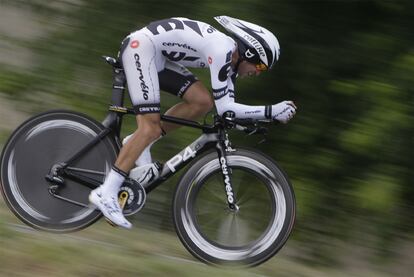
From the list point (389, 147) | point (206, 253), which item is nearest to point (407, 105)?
point (389, 147)

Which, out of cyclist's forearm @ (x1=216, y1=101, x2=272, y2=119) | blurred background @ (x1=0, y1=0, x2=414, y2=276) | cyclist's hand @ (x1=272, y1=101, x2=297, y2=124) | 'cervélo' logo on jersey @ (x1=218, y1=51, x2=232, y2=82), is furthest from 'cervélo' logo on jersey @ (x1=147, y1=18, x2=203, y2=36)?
blurred background @ (x1=0, y1=0, x2=414, y2=276)

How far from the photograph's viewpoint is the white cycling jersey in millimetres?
5770

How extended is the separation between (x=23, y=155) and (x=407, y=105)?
11.0ft

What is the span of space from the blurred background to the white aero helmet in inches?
60.0

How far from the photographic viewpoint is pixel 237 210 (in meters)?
6.02

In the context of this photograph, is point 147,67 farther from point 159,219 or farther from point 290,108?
point 159,219

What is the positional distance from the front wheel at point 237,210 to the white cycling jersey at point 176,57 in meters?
0.41

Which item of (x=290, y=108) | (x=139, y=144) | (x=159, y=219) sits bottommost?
(x=159, y=219)

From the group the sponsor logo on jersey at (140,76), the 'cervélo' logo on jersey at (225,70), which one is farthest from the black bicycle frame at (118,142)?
the 'cervélo' logo on jersey at (225,70)

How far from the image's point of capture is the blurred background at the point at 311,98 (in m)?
7.27

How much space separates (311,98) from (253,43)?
2091mm

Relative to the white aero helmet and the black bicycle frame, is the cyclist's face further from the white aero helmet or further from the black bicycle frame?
the black bicycle frame

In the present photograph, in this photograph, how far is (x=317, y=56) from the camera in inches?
304

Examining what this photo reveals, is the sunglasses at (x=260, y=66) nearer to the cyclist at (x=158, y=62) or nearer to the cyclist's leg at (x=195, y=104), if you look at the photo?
the cyclist at (x=158, y=62)
